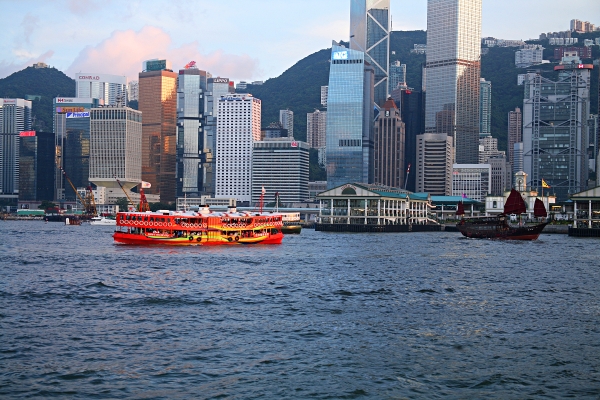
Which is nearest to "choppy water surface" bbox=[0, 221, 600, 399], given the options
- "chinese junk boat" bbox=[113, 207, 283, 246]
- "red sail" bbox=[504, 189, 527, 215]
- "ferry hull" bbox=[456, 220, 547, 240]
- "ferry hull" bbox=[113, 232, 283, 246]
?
A: "chinese junk boat" bbox=[113, 207, 283, 246]

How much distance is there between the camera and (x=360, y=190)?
198 metres

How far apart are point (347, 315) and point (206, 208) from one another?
211 feet

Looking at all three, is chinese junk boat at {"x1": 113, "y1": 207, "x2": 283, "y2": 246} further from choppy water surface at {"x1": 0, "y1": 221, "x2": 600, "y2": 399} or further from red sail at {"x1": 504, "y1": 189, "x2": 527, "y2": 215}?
red sail at {"x1": 504, "y1": 189, "x2": 527, "y2": 215}

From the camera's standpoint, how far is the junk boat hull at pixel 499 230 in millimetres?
138625

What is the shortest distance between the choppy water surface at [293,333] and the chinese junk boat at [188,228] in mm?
29445

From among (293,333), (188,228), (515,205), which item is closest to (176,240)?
(188,228)

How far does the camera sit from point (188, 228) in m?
99.1

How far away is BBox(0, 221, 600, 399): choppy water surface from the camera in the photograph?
2819 cm

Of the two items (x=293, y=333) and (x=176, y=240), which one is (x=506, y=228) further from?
(x=293, y=333)

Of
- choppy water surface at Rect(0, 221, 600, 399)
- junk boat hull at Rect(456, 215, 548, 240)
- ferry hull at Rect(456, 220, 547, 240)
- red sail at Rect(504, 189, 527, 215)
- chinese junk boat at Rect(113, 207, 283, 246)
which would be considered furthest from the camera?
red sail at Rect(504, 189, 527, 215)

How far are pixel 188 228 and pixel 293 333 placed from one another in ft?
211

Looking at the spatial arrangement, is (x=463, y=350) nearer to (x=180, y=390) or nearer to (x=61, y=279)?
(x=180, y=390)

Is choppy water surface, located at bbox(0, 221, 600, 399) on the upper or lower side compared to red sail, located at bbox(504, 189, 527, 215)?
lower

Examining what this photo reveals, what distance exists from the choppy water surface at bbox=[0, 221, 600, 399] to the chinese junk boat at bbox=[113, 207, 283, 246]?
2944cm
